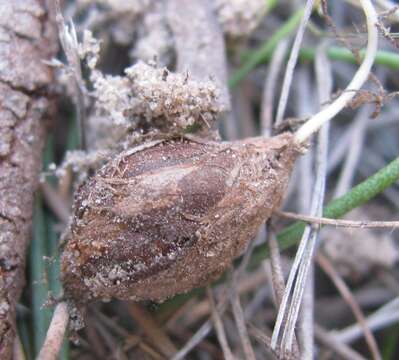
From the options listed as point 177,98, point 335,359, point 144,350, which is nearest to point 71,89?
point 177,98

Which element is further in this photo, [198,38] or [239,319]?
[198,38]

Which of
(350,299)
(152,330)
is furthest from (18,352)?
(350,299)

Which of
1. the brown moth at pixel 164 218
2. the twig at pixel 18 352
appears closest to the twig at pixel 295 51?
the brown moth at pixel 164 218

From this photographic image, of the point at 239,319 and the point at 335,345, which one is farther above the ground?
the point at 239,319

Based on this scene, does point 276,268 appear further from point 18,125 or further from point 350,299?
point 18,125

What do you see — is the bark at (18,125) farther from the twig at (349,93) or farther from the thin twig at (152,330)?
the twig at (349,93)

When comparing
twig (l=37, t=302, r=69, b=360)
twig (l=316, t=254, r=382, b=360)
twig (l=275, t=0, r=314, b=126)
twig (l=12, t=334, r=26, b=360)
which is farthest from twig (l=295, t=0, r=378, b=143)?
twig (l=12, t=334, r=26, b=360)
